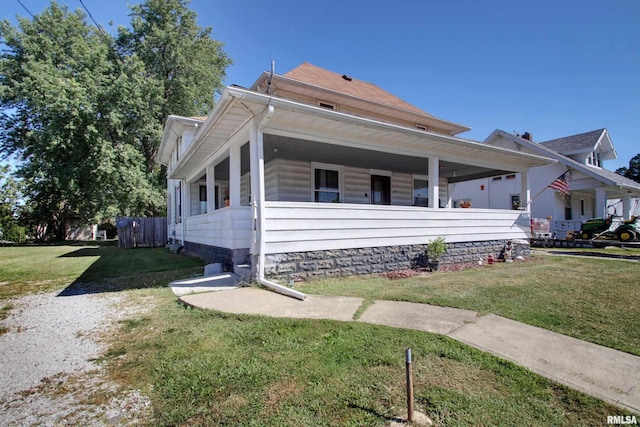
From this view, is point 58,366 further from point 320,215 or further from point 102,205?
point 102,205

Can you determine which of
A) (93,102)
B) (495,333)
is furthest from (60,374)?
(93,102)

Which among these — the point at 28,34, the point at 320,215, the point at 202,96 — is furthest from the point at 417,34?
the point at 28,34

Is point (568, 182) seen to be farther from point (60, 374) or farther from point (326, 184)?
point (60, 374)

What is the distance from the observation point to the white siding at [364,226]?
598 centimetres

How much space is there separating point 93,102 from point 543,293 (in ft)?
74.6

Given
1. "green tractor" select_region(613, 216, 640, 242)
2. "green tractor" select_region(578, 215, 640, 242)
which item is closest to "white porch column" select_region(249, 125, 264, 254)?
"green tractor" select_region(578, 215, 640, 242)

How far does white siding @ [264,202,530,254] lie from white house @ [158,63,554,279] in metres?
0.02

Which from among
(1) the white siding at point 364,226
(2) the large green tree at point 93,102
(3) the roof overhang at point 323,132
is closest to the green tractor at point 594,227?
(3) the roof overhang at point 323,132

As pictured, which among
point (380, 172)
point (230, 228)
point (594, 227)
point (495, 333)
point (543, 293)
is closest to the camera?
point (495, 333)

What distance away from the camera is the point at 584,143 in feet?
66.6

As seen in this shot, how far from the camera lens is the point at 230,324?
3.66 metres

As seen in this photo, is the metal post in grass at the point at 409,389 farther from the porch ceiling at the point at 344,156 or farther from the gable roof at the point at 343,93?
the gable roof at the point at 343,93

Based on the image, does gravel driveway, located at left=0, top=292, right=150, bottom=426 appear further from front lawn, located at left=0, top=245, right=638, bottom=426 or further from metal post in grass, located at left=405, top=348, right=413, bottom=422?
metal post in grass, located at left=405, top=348, right=413, bottom=422

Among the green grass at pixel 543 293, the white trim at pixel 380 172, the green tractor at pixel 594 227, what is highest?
the white trim at pixel 380 172
